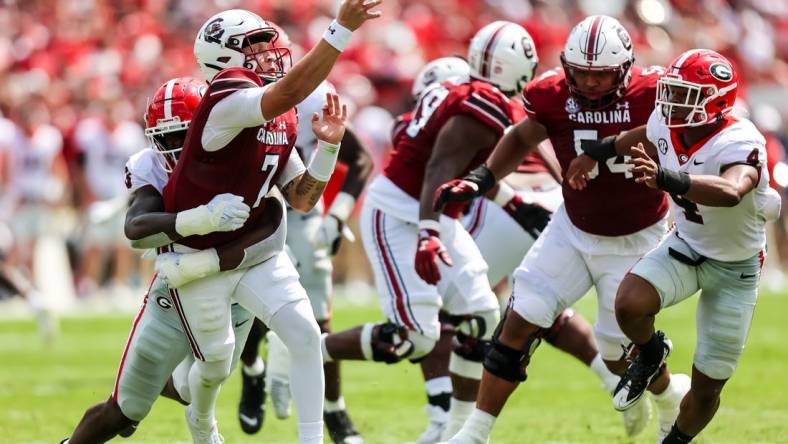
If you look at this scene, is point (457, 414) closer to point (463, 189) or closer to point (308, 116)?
point (463, 189)

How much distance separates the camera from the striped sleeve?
265 inches

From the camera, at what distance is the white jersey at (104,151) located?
50.1 feet

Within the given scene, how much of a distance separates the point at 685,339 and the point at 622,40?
6.07 meters

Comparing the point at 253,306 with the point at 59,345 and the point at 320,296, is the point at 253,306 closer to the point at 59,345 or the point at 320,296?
the point at 320,296

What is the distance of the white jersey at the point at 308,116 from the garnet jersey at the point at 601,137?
1226mm

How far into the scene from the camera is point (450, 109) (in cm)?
686

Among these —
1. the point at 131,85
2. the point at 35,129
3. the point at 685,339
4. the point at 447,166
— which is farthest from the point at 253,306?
the point at 131,85

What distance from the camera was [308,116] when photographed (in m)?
7.19

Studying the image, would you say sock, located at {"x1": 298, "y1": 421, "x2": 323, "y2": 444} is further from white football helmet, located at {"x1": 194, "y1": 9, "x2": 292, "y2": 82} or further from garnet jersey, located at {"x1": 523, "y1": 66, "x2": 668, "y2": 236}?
garnet jersey, located at {"x1": 523, "y1": 66, "x2": 668, "y2": 236}

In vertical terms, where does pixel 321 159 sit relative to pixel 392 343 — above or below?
above

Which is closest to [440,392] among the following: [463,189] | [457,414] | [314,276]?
[457,414]

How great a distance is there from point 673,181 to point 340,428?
2692 millimetres

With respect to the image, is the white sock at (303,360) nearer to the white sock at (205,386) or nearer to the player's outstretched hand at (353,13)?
the white sock at (205,386)

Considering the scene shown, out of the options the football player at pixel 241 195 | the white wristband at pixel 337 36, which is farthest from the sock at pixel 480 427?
the white wristband at pixel 337 36
